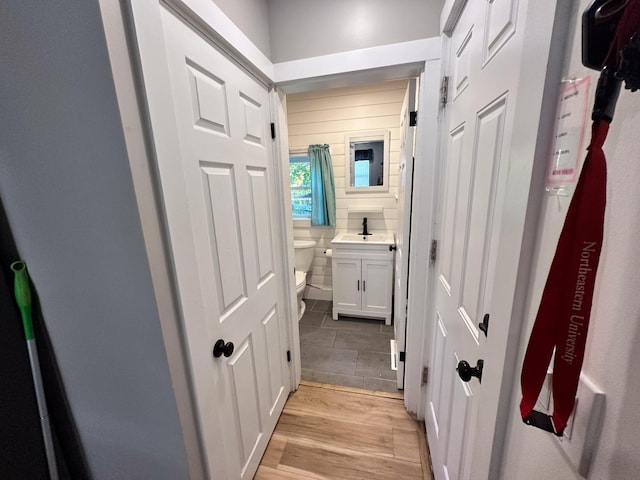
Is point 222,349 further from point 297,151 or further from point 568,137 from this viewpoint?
point 297,151

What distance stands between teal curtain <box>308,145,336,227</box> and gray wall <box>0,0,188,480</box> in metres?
2.26

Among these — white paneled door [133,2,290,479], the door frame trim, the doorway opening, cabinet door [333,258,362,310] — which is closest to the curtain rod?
the doorway opening

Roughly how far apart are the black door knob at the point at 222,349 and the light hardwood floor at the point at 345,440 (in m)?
0.85

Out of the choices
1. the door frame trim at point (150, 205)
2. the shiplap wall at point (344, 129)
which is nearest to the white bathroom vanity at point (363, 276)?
the shiplap wall at point (344, 129)

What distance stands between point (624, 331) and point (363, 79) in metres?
1.40

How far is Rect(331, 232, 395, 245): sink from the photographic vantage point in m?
2.40

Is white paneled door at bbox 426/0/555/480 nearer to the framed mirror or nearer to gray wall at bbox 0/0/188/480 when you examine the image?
gray wall at bbox 0/0/188/480

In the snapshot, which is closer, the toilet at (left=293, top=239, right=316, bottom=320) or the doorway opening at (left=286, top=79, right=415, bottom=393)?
the doorway opening at (left=286, top=79, right=415, bottom=393)

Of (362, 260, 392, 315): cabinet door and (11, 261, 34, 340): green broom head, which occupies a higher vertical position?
(11, 261, 34, 340): green broom head

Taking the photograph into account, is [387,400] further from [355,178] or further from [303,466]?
[355,178]

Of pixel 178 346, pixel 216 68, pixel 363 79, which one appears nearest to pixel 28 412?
pixel 178 346

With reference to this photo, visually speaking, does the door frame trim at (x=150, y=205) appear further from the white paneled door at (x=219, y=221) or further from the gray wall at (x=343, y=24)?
the gray wall at (x=343, y=24)

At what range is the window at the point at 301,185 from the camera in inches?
116

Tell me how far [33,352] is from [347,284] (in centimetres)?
216
